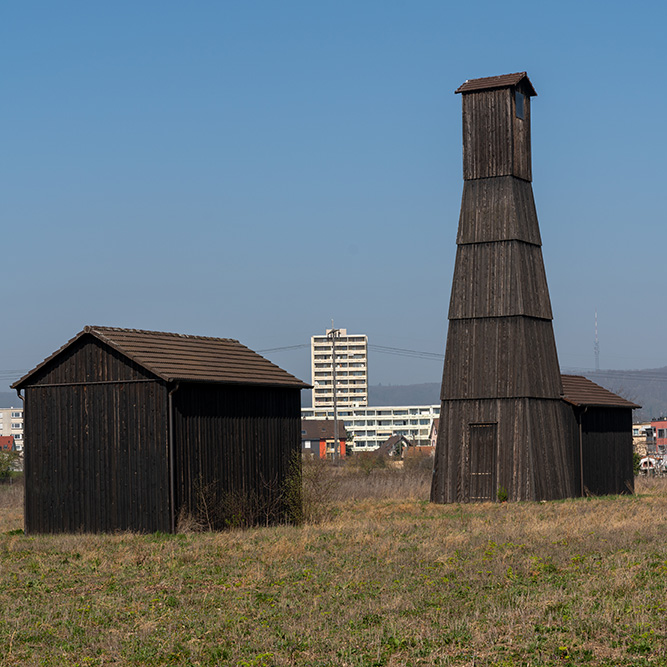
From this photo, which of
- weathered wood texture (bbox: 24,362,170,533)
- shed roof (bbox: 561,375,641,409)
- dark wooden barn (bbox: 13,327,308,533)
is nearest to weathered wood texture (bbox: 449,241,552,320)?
shed roof (bbox: 561,375,641,409)

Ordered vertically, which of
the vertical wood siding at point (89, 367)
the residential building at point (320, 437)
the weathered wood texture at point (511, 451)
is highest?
the vertical wood siding at point (89, 367)

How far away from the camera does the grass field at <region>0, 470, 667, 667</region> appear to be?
12.8m

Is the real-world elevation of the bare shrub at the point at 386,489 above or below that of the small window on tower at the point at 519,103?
below

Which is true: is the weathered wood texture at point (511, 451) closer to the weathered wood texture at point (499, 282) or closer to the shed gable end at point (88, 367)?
the weathered wood texture at point (499, 282)

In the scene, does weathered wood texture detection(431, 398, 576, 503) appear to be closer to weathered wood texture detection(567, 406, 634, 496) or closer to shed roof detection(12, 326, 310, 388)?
weathered wood texture detection(567, 406, 634, 496)

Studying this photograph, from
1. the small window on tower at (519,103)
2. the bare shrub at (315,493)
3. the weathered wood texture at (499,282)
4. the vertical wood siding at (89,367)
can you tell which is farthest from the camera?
the small window on tower at (519,103)

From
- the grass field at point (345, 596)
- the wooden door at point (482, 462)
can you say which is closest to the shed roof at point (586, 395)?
the wooden door at point (482, 462)

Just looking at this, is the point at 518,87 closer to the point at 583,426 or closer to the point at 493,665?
the point at 583,426

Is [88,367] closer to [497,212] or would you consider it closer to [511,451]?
[511,451]

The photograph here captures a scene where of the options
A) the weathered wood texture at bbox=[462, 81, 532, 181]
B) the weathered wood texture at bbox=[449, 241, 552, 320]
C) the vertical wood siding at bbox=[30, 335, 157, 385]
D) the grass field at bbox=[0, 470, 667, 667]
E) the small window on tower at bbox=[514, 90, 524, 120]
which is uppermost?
the small window on tower at bbox=[514, 90, 524, 120]

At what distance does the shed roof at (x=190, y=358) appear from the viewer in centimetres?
2781

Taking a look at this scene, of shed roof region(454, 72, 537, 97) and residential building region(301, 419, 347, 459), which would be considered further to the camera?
residential building region(301, 419, 347, 459)


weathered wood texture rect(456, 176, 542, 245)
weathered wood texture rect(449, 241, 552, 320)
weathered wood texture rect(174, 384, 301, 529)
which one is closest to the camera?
weathered wood texture rect(174, 384, 301, 529)

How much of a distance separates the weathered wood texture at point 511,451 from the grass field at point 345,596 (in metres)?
11.2
